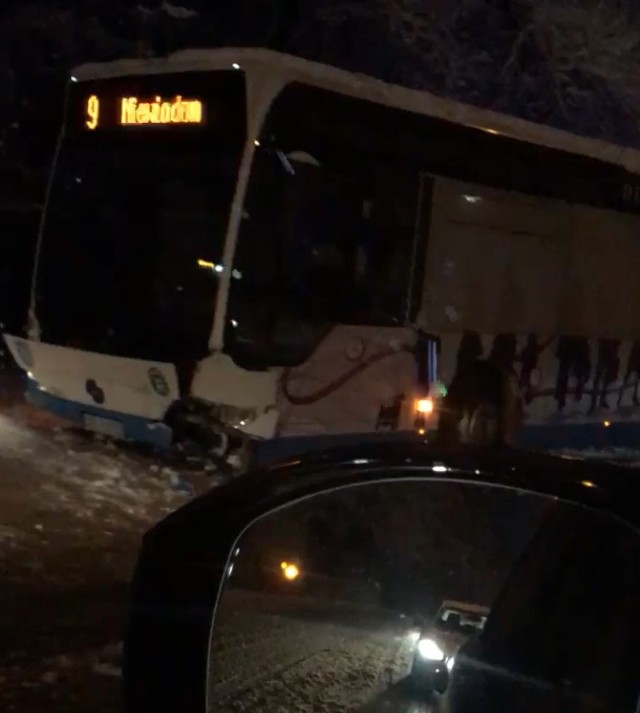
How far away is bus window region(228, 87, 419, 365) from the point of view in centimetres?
973

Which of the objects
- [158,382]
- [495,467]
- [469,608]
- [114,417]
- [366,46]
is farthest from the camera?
[366,46]

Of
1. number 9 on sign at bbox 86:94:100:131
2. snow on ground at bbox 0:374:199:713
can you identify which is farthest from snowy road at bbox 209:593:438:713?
number 9 on sign at bbox 86:94:100:131

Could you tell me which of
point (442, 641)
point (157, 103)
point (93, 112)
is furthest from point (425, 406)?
point (442, 641)

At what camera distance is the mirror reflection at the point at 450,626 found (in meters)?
2.81

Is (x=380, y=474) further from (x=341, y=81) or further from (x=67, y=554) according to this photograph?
(x=341, y=81)

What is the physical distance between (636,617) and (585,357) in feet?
36.2

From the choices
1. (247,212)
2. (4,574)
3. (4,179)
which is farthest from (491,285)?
(4,179)

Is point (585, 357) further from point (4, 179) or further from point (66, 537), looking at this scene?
point (4, 179)

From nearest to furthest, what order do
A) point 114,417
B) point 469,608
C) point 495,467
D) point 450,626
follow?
point 495,467 → point 450,626 → point 469,608 → point 114,417

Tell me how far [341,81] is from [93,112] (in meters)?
2.07

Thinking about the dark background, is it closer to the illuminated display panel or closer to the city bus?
the city bus

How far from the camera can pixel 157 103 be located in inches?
410

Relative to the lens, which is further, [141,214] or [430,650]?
[141,214]

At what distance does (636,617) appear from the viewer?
2664mm
